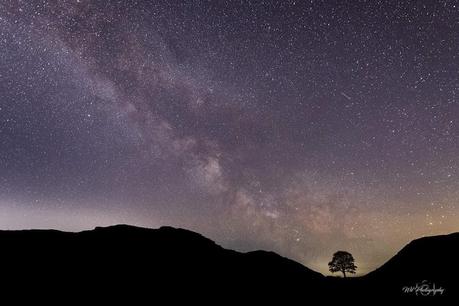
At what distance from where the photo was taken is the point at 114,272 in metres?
33.8

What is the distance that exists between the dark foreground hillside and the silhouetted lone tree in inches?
942

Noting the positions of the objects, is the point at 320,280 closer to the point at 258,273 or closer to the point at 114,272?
the point at 258,273

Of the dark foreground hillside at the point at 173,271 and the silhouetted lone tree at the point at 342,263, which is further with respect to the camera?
the silhouetted lone tree at the point at 342,263

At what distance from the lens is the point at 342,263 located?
70.7 metres

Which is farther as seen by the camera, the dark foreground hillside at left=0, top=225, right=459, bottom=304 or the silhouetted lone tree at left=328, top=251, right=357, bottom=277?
the silhouetted lone tree at left=328, top=251, right=357, bottom=277

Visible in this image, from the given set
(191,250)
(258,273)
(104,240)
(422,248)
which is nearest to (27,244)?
(104,240)

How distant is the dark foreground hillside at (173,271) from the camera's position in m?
30.2

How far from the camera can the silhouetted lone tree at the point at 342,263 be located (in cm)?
7044

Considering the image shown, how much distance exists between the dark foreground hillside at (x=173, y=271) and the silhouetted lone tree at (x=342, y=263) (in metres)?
23.9

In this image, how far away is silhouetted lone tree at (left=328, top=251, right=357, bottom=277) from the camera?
70438mm

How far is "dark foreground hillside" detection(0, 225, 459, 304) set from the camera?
1189 inches

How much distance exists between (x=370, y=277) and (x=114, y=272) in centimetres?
3558

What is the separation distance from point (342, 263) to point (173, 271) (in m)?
49.0

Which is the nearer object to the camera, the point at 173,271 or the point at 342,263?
the point at 173,271
